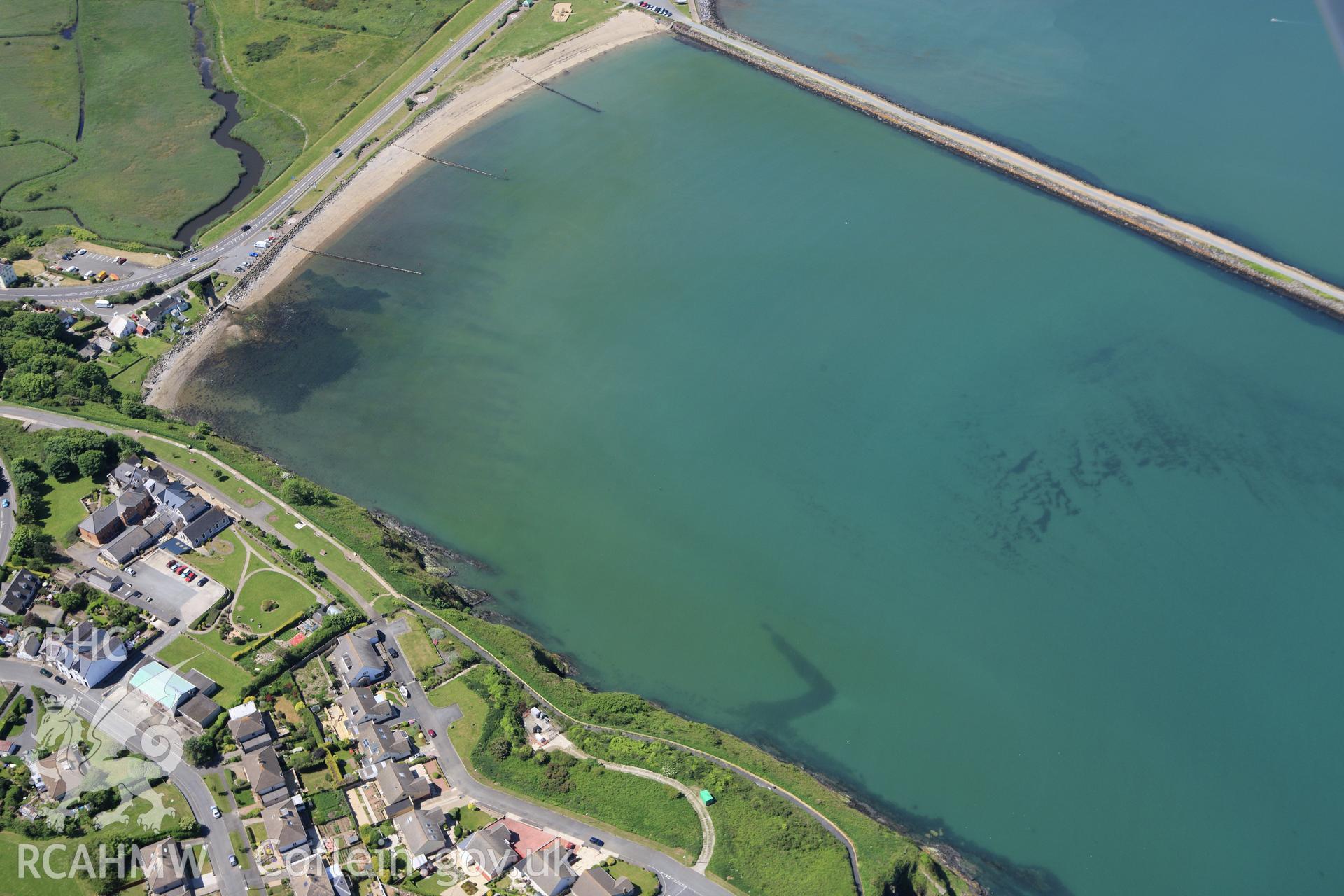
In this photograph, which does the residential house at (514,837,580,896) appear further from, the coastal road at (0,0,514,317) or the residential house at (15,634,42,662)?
the coastal road at (0,0,514,317)

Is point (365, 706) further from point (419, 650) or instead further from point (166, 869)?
point (166, 869)

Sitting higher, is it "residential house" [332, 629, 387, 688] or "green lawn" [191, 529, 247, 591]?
"residential house" [332, 629, 387, 688]

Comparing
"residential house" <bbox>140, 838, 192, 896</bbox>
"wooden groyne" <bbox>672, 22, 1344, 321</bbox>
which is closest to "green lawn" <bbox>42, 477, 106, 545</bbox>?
"residential house" <bbox>140, 838, 192, 896</bbox>

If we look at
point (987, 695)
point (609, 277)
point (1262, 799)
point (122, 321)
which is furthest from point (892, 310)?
point (122, 321)

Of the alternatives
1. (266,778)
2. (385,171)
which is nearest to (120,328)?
(385,171)

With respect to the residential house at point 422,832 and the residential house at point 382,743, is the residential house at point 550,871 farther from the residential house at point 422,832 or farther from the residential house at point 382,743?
the residential house at point 382,743

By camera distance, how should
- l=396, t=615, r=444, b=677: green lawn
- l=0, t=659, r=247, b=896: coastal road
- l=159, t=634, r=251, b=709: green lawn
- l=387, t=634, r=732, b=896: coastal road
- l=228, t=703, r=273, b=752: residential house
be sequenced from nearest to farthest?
l=0, t=659, r=247, b=896: coastal road, l=387, t=634, r=732, b=896: coastal road, l=228, t=703, r=273, b=752: residential house, l=159, t=634, r=251, b=709: green lawn, l=396, t=615, r=444, b=677: green lawn

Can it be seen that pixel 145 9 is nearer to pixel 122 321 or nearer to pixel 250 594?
pixel 122 321
